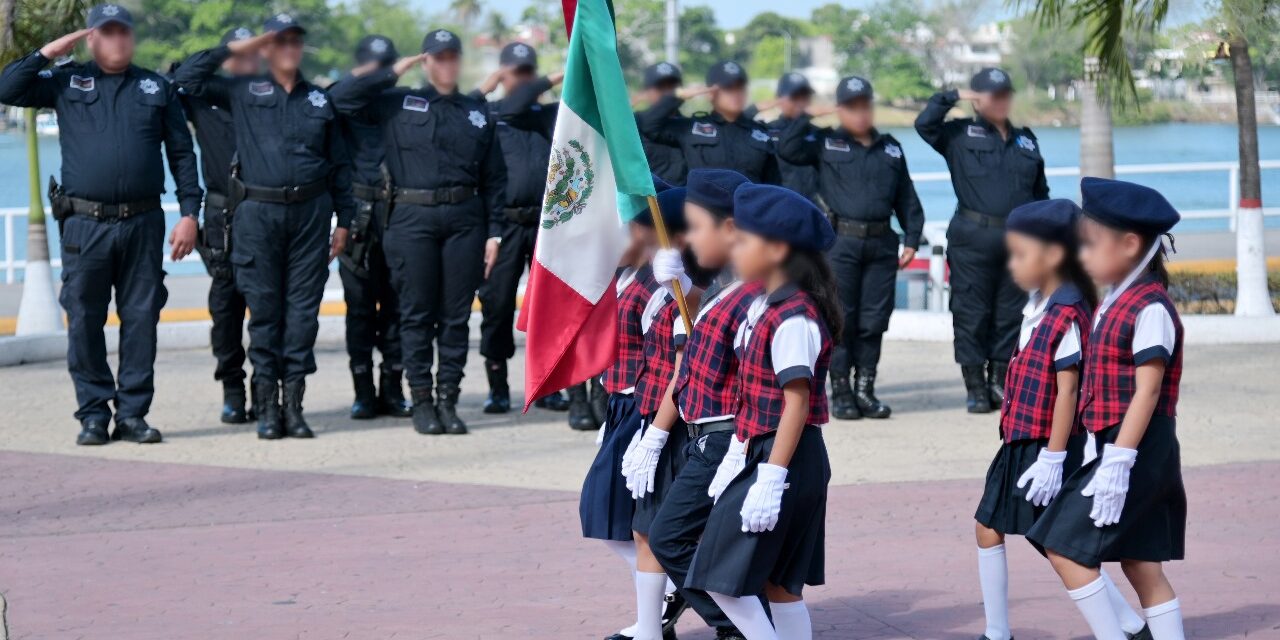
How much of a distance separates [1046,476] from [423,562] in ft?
8.49

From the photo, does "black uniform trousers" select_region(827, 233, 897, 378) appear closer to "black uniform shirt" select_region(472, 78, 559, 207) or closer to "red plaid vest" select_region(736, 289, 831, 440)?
"black uniform shirt" select_region(472, 78, 559, 207)

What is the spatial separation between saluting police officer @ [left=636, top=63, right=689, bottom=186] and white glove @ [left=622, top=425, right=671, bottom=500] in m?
5.41

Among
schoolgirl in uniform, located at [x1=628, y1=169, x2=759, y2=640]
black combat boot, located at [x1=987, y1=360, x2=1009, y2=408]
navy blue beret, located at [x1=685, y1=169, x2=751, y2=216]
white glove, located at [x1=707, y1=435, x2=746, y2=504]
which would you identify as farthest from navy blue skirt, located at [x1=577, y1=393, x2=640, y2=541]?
black combat boot, located at [x1=987, y1=360, x2=1009, y2=408]

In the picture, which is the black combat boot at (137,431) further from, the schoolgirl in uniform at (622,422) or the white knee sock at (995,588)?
the white knee sock at (995,588)

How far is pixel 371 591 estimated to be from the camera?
604 centimetres

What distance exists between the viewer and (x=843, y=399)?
10.1 m

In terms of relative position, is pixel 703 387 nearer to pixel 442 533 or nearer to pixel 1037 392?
pixel 1037 392

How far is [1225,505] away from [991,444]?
5.86 feet

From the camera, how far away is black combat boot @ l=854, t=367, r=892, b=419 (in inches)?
398

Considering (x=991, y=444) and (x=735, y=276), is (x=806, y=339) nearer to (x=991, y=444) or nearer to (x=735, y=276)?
(x=735, y=276)

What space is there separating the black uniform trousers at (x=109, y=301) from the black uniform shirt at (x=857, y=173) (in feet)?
12.4

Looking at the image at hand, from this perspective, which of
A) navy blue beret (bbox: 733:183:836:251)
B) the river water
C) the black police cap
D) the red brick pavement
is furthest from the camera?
the river water

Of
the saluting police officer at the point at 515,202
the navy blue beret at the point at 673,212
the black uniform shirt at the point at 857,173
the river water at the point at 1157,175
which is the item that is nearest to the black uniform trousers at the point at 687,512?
the navy blue beret at the point at 673,212

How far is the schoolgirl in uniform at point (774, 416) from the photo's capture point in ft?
14.5
